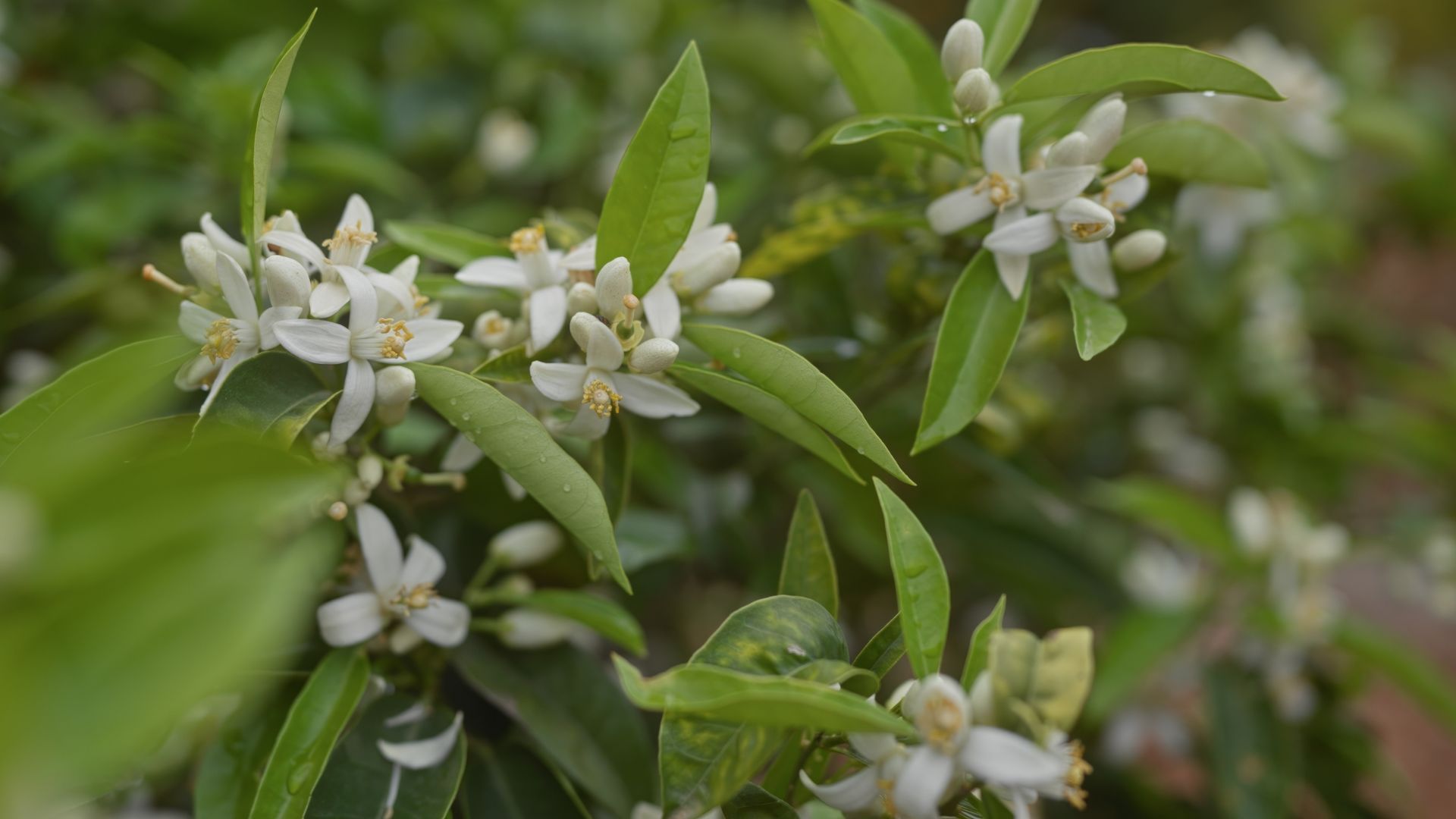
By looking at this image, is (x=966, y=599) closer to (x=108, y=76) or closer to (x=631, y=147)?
(x=631, y=147)

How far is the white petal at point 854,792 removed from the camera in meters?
0.52

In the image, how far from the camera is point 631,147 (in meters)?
0.60

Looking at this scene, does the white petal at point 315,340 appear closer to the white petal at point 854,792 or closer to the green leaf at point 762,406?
the green leaf at point 762,406

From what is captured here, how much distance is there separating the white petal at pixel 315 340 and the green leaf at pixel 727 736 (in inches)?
10.3

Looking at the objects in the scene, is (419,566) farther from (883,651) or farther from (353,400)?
(883,651)

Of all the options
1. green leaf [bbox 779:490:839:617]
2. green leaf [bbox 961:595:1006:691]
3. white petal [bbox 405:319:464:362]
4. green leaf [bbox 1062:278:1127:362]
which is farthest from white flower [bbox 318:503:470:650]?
green leaf [bbox 1062:278:1127:362]

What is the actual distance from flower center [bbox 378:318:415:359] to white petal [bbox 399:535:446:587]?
14cm

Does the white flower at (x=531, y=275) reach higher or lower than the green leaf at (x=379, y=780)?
higher

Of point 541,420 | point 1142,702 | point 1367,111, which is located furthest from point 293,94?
point 1367,111

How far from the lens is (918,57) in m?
0.75

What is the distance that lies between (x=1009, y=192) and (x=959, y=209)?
0.04m

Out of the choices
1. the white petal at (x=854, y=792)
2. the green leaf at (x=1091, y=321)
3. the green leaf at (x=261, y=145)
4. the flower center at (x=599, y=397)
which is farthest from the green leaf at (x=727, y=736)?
the green leaf at (x=261, y=145)

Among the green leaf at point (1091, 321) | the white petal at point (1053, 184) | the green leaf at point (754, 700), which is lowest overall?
the green leaf at point (754, 700)

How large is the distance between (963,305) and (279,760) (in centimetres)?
51
